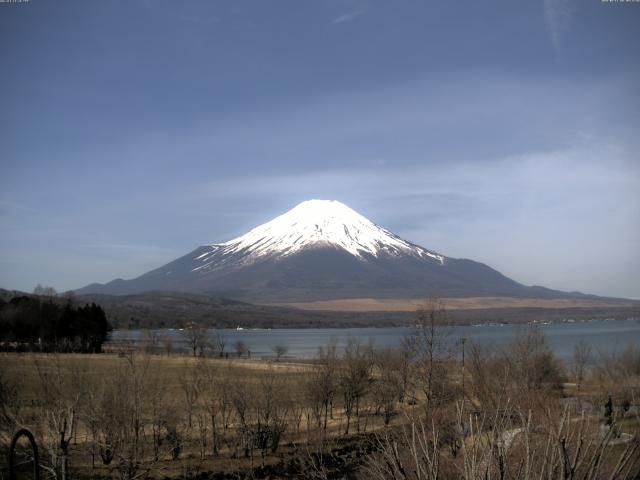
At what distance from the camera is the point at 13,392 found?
19312 millimetres

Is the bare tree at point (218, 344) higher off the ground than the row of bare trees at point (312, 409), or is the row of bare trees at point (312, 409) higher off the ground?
the row of bare trees at point (312, 409)

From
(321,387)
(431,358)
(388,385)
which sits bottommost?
(388,385)

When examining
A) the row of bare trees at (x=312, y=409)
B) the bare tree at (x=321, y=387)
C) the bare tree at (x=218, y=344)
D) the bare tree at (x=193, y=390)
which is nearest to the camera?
the row of bare trees at (x=312, y=409)

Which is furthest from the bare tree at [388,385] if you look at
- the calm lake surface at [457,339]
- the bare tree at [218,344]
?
the bare tree at [218,344]

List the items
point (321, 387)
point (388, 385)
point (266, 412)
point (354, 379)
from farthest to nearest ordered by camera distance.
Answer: point (354, 379) < point (388, 385) < point (321, 387) < point (266, 412)

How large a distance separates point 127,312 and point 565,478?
188 meters

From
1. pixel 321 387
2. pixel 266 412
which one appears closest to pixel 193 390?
pixel 266 412

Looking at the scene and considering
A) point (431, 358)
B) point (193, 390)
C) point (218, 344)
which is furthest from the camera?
point (218, 344)

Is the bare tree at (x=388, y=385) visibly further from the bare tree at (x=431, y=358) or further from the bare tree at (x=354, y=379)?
the bare tree at (x=431, y=358)

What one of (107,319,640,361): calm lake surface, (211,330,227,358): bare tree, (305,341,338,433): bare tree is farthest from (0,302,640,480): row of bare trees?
(211,330,227,358): bare tree

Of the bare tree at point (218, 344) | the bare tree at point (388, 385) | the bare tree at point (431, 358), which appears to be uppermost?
the bare tree at point (431, 358)

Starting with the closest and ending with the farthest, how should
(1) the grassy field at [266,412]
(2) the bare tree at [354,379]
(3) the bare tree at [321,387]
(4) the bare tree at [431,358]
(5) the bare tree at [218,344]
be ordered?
(1) the grassy field at [266,412] < (4) the bare tree at [431,358] < (3) the bare tree at [321,387] < (2) the bare tree at [354,379] < (5) the bare tree at [218,344]

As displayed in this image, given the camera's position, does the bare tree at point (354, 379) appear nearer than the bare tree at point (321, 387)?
No

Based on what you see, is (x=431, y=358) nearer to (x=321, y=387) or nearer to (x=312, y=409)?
(x=321, y=387)
